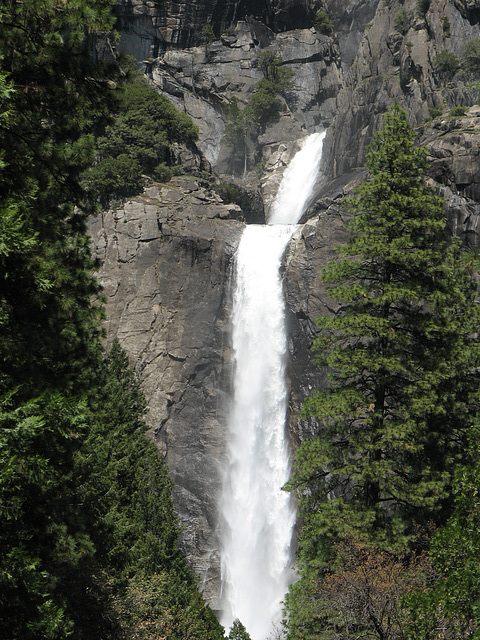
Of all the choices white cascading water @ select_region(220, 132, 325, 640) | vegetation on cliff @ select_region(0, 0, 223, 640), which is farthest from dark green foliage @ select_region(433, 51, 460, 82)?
vegetation on cliff @ select_region(0, 0, 223, 640)

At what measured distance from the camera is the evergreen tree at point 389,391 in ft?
44.4

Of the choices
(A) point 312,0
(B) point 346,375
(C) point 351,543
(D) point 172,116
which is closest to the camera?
(C) point 351,543

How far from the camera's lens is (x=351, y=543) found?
12.8m

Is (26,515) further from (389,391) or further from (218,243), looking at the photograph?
(218,243)

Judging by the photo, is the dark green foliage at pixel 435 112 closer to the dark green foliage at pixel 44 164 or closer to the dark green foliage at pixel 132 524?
the dark green foliage at pixel 132 524

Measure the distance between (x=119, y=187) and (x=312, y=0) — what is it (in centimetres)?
4588

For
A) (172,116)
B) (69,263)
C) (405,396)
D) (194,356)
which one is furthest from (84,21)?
(172,116)

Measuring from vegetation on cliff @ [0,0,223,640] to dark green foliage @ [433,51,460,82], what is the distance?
39078 millimetres

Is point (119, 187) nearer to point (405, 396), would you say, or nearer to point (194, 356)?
point (194, 356)

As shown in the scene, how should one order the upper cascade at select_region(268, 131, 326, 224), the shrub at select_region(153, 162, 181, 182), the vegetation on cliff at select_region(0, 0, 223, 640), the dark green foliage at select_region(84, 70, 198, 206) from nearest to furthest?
the vegetation on cliff at select_region(0, 0, 223, 640)
the dark green foliage at select_region(84, 70, 198, 206)
the shrub at select_region(153, 162, 181, 182)
the upper cascade at select_region(268, 131, 326, 224)

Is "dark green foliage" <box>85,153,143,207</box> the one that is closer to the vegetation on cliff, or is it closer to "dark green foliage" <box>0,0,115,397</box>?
the vegetation on cliff

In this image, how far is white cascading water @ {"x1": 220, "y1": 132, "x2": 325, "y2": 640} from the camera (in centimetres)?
3253

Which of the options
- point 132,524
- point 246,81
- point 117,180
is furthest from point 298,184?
point 132,524

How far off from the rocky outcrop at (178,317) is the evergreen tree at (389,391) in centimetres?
2266
